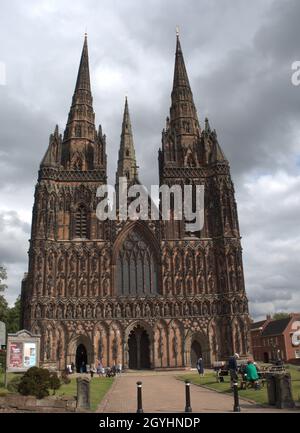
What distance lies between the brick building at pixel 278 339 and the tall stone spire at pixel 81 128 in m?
37.3

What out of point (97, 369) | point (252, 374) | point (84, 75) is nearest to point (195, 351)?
point (97, 369)

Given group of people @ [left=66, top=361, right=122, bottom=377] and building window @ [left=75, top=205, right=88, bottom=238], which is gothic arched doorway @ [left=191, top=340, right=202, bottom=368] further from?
building window @ [left=75, top=205, right=88, bottom=238]

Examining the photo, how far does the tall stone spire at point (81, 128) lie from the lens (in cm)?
5438

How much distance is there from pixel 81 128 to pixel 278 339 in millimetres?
46814

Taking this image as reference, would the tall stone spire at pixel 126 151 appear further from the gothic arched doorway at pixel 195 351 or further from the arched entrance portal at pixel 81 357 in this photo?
the gothic arched doorway at pixel 195 351

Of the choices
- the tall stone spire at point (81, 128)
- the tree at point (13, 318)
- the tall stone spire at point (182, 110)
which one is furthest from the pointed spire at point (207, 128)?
the tree at point (13, 318)

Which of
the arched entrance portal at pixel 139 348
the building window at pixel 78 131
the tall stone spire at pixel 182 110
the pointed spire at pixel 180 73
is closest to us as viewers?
the arched entrance portal at pixel 139 348

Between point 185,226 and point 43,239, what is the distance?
1589 cm

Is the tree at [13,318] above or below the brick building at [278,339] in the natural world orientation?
above

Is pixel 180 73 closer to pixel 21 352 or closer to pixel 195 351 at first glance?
pixel 195 351

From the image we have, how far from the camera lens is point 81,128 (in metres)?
57.2

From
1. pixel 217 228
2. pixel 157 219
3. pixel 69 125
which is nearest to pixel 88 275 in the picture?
pixel 157 219

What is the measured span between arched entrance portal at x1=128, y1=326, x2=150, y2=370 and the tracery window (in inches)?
167

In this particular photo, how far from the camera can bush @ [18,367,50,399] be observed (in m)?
17.2
